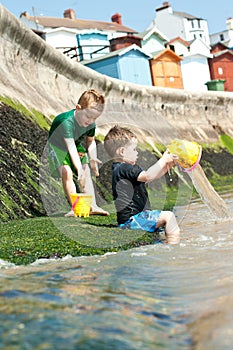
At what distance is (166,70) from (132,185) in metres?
41.3

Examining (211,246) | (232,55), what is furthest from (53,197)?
(232,55)

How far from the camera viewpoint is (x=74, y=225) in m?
7.55

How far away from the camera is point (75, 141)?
9.52 m

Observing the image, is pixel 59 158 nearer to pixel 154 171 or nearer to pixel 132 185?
pixel 132 185

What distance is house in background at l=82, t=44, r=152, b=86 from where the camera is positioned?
42.3 m

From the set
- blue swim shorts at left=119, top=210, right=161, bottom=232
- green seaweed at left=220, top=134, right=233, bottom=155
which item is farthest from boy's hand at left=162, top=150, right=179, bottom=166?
green seaweed at left=220, top=134, right=233, bottom=155

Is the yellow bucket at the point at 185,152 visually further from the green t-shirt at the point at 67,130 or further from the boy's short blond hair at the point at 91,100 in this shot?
the green t-shirt at the point at 67,130

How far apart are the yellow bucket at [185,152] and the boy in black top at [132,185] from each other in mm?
107

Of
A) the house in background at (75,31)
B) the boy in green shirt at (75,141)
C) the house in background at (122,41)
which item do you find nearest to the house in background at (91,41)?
the house in background at (75,31)

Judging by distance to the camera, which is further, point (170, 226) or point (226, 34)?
point (226, 34)

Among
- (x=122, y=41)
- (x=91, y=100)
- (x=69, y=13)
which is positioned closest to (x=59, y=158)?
(x=91, y=100)

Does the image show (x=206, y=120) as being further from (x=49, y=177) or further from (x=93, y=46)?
(x=49, y=177)

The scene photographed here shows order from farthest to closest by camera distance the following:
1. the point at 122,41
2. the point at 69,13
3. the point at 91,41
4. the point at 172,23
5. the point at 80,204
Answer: the point at 172,23 < the point at 69,13 < the point at 91,41 < the point at 122,41 < the point at 80,204

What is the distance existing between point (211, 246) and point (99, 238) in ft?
3.93
